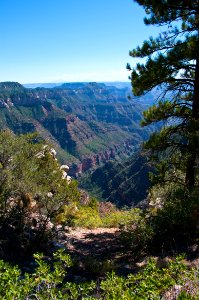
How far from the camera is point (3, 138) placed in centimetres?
1097

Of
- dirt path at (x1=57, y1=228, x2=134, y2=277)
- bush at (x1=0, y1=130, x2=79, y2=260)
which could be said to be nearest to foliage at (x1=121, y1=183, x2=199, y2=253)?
dirt path at (x1=57, y1=228, x2=134, y2=277)

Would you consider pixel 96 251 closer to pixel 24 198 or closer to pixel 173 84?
pixel 24 198

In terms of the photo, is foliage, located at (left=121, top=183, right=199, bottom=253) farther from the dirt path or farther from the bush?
the bush

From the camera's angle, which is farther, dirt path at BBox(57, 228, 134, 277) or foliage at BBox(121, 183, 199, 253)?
foliage at BBox(121, 183, 199, 253)

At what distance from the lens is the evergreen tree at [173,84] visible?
10.1 metres

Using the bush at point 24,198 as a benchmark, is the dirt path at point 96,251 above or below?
below

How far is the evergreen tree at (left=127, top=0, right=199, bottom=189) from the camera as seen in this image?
1009 cm

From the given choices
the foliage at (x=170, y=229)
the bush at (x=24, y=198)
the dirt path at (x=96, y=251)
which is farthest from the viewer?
the foliage at (x=170, y=229)

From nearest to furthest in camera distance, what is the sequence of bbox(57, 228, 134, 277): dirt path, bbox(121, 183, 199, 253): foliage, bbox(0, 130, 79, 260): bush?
bbox(57, 228, 134, 277): dirt path → bbox(0, 130, 79, 260): bush → bbox(121, 183, 199, 253): foliage

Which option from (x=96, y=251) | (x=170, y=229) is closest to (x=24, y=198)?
(x=96, y=251)

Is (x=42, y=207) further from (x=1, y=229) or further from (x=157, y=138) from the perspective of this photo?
(x=157, y=138)

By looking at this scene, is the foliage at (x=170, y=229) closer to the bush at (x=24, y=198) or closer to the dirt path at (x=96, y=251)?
the dirt path at (x=96, y=251)

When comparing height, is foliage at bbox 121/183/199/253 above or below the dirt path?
above

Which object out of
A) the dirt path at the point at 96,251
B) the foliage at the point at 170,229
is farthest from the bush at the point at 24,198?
the foliage at the point at 170,229
